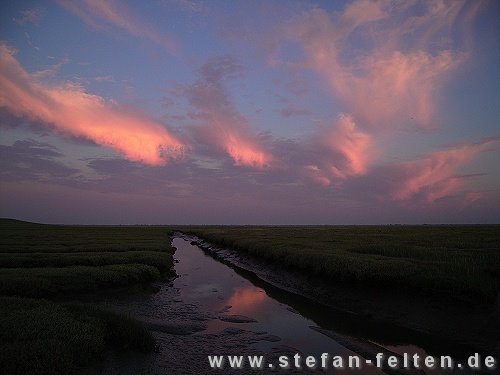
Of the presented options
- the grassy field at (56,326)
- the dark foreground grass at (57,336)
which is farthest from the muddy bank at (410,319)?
the grassy field at (56,326)

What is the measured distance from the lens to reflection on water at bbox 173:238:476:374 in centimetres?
1236

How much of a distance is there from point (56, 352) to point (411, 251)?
925 inches

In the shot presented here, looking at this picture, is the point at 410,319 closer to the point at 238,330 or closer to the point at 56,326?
the point at 238,330

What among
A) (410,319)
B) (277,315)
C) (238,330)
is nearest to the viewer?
(238,330)

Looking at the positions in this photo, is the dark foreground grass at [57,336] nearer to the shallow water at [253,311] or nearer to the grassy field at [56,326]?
the grassy field at [56,326]

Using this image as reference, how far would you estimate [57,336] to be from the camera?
8852mm

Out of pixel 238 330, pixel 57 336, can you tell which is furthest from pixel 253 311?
pixel 57 336

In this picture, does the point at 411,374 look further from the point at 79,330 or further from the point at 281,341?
the point at 79,330

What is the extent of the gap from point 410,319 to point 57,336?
45.1 feet

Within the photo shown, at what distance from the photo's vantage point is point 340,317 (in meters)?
16.4

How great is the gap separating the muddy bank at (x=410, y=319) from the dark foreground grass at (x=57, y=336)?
8887mm

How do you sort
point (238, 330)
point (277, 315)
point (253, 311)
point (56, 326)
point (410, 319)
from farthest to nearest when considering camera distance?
point (253, 311) < point (277, 315) < point (410, 319) < point (238, 330) < point (56, 326)

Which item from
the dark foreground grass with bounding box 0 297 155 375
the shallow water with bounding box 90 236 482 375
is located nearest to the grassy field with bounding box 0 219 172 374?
the dark foreground grass with bounding box 0 297 155 375

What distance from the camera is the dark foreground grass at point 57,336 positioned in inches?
295
